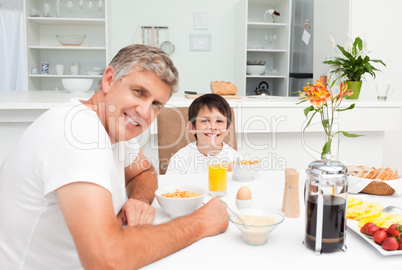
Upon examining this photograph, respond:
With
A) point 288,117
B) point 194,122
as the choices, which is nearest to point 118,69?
point 194,122

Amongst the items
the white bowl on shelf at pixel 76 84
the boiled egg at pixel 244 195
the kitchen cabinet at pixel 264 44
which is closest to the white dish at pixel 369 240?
the boiled egg at pixel 244 195

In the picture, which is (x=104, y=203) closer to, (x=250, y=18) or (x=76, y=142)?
(x=76, y=142)

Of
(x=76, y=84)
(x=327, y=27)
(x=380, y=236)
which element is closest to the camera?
(x=380, y=236)

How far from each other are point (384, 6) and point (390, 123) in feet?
4.34

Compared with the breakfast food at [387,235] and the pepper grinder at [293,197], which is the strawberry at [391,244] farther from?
the pepper grinder at [293,197]

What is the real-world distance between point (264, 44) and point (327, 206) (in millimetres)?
4855

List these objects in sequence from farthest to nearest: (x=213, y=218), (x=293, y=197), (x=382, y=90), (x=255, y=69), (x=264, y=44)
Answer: (x=264, y=44)
(x=255, y=69)
(x=382, y=90)
(x=293, y=197)
(x=213, y=218)

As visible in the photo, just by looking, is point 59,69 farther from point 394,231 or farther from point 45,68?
point 394,231

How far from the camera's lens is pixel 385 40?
3439mm

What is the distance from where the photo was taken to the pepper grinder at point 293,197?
1.07 m

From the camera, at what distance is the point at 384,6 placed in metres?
3.41

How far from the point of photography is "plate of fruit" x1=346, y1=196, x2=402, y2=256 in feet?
2.67

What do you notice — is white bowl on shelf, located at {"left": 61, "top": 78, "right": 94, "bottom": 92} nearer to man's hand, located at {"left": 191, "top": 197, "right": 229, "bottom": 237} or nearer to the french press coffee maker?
man's hand, located at {"left": 191, "top": 197, "right": 229, "bottom": 237}

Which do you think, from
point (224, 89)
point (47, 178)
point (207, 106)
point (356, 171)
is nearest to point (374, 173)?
point (356, 171)
